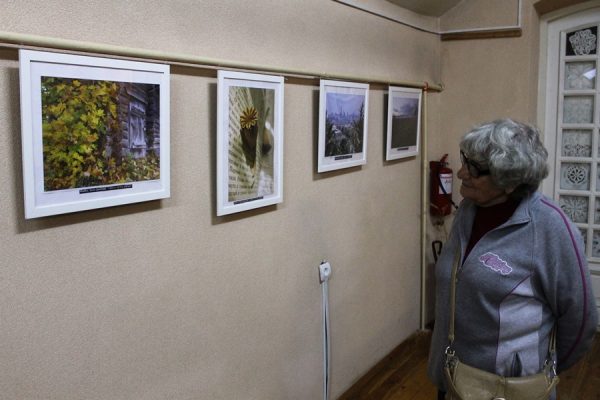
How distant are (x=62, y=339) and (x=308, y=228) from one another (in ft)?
4.38

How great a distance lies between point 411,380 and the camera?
3561 mm

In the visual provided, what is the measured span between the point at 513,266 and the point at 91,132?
134 centimetres

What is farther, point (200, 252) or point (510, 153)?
point (200, 252)

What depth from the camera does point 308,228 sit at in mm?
2754

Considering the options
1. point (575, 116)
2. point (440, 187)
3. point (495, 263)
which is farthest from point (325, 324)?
point (575, 116)

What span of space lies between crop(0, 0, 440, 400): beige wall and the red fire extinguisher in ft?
2.56

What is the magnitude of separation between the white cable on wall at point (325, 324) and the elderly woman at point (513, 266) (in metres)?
0.94

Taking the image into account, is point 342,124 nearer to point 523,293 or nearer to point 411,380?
point 523,293

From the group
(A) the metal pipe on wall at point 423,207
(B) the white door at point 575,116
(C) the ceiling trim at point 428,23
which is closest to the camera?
(C) the ceiling trim at point 428,23

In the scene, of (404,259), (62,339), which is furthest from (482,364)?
(404,259)

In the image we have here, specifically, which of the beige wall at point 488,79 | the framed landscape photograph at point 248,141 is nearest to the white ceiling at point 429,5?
the beige wall at point 488,79

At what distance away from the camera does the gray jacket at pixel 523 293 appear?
1817 mm

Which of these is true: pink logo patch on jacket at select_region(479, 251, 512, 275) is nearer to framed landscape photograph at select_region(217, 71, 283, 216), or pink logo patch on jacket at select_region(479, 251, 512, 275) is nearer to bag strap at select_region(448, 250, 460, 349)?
bag strap at select_region(448, 250, 460, 349)

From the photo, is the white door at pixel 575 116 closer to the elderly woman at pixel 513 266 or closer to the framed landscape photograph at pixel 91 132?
the elderly woman at pixel 513 266
